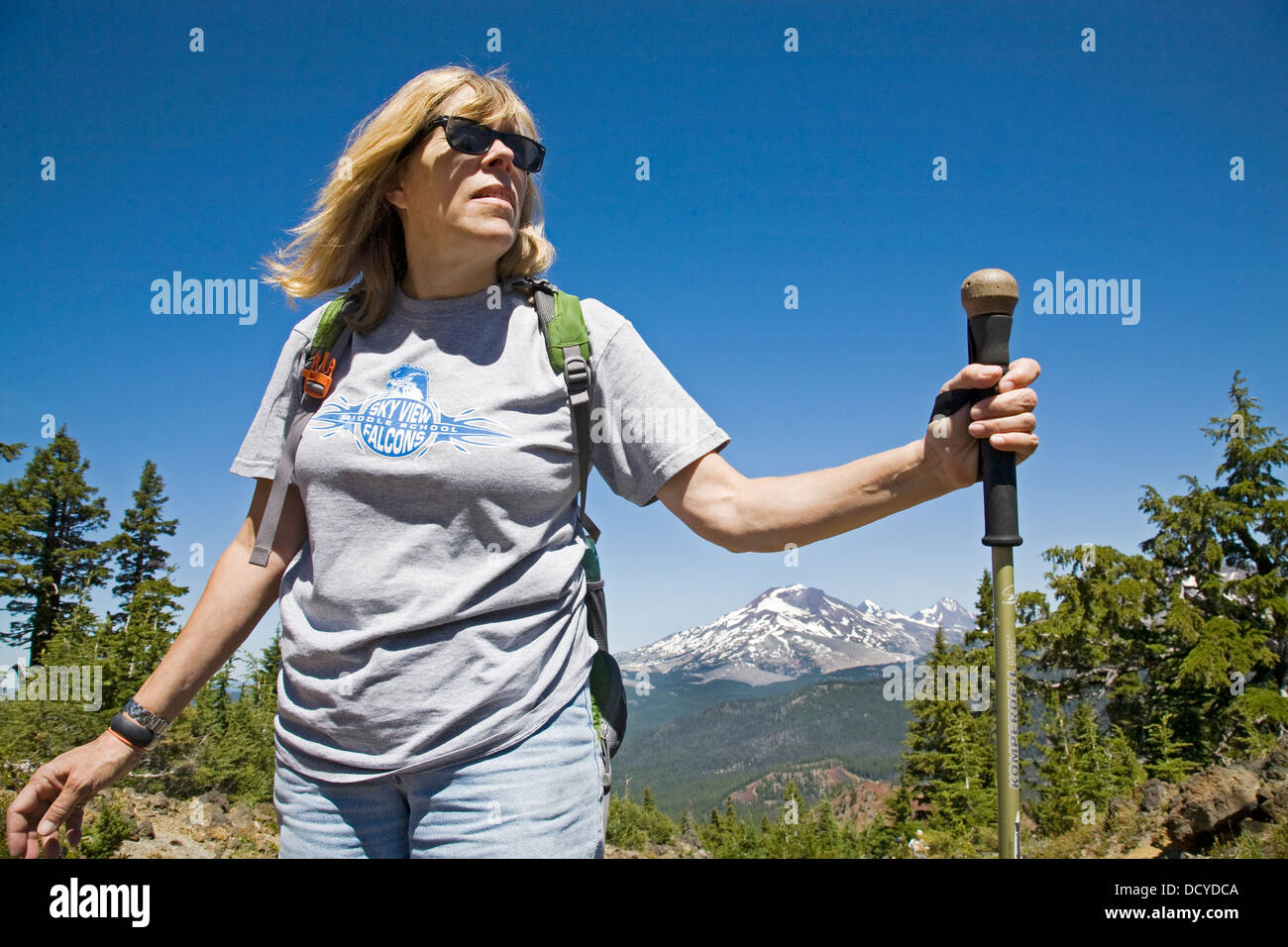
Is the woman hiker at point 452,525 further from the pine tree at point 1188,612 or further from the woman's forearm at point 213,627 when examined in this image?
the pine tree at point 1188,612

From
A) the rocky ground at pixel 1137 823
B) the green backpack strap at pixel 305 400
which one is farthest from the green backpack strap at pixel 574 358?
the rocky ground at pixel 1137 823

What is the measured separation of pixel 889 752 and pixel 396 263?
663 ft

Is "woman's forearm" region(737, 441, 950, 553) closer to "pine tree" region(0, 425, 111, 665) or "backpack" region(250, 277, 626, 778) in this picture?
"backpack" region(250, 277, 626, 778)

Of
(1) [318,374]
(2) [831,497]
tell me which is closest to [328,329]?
(1) [318,374]

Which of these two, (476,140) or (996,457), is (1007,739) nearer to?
(996,457)

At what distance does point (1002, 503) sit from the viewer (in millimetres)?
1774

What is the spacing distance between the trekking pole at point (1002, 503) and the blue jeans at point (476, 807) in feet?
2.90

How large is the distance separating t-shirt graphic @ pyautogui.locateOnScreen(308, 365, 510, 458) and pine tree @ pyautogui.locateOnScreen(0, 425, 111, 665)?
4440cm

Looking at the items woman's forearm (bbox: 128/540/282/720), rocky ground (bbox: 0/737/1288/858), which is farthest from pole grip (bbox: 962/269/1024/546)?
rocky ground (bbox: 0/737/1288/858)

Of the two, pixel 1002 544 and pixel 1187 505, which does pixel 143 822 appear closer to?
pixel 1002 544

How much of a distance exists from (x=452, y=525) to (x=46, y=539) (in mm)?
48660

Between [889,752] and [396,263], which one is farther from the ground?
[396,263]

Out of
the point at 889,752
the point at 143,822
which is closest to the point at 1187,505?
the point at 143,822
